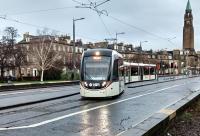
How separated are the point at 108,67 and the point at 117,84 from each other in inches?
72.9

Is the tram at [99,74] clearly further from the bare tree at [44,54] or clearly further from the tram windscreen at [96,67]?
the bare tree at [44,54]

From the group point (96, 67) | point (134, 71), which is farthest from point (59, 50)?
point (96, 67)

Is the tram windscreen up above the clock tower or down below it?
below

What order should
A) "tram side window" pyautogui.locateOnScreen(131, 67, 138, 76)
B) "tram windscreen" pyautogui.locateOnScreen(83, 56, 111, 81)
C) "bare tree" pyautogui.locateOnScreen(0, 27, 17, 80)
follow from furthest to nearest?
1. "bare tree" pyautogui.locateOnScreen(0, 27, 17, 80)
2. "tram side window" pyautogui.locateOnScreen(131, 67, 138, 76)
3. "tram windscreen" pyautogui.locateOnScreen(83, 56, 111, 81)

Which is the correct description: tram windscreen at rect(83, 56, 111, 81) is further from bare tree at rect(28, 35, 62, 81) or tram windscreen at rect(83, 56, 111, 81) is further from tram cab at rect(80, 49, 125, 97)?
bare tree at rect(28, 35, 62, 81)

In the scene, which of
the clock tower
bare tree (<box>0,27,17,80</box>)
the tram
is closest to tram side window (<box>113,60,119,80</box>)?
the tram

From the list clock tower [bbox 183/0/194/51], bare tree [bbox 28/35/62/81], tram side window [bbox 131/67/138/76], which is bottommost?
tram side window [bbox 131/67/138/76]

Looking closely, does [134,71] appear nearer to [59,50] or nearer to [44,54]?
[44,54]

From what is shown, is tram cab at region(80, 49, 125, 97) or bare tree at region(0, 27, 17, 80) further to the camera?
bare tree at region(0, 27, 17, 80)

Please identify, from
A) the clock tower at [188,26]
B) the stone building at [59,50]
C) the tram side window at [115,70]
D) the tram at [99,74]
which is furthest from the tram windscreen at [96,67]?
the clock tower at [188,26]

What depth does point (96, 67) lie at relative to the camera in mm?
24062

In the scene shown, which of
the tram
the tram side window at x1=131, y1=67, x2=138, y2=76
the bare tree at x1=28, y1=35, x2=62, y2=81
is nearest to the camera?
the tram

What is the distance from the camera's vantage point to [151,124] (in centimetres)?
941

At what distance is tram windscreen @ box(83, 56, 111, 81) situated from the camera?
23.7 meters
